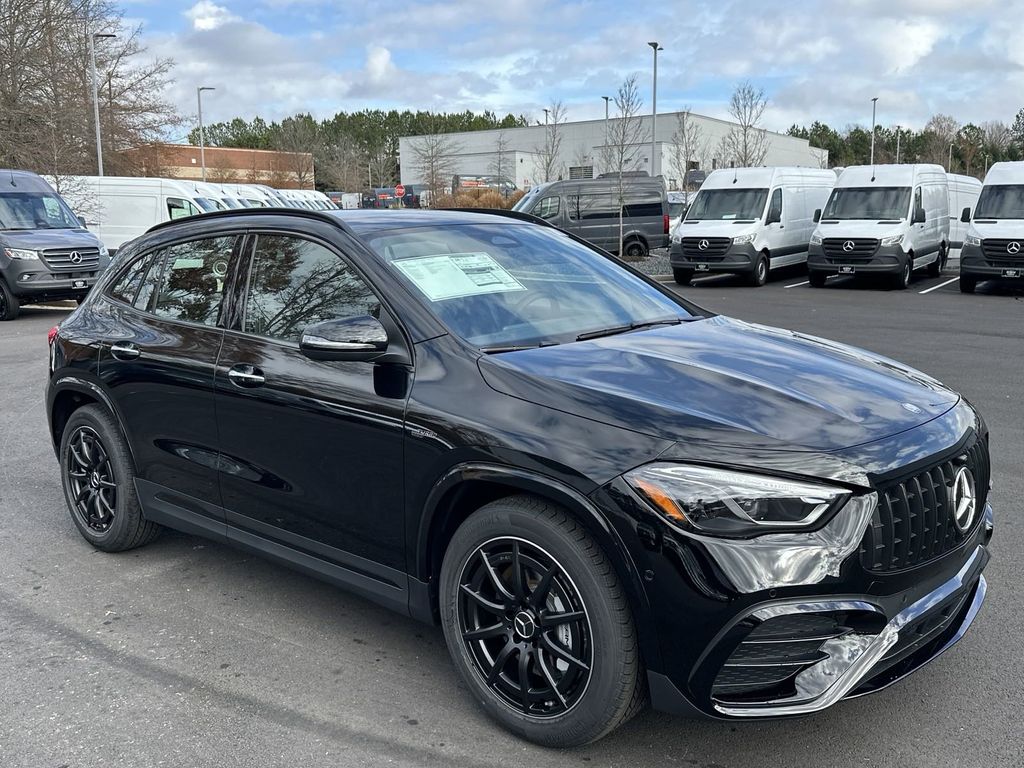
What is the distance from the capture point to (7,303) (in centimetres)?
1566

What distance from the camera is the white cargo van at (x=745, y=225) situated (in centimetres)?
2075

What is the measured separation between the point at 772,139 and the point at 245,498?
7742cm

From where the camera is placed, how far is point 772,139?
75.4 metres

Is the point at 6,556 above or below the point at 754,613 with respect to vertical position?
below

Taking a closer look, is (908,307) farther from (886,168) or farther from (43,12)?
(43,12)

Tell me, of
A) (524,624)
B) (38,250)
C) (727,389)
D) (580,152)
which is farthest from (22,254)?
(580,152)

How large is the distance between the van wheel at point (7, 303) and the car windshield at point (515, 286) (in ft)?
45.5

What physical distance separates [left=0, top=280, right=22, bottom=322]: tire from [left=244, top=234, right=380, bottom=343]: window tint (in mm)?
13567

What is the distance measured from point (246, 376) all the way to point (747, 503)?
214 cm

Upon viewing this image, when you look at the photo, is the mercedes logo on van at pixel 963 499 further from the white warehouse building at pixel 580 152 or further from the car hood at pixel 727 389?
the white warehouse building at pixel 580 152

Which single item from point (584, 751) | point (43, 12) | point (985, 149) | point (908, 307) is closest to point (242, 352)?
point (584, 751)

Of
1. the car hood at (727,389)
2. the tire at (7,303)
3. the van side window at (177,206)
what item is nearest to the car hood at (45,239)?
the tire at (7,303)

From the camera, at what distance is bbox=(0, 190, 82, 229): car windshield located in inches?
640

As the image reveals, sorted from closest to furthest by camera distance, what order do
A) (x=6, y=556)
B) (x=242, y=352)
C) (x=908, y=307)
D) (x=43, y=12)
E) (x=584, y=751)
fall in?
(x=584, y=751) → (x=242, y=352) → (x=6, y=556) → (x=908, y=307) → (x=43, y=12)
